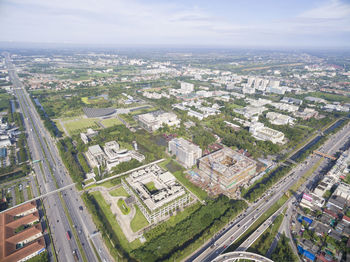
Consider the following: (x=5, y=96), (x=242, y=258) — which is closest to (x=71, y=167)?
(x=242, y=258)

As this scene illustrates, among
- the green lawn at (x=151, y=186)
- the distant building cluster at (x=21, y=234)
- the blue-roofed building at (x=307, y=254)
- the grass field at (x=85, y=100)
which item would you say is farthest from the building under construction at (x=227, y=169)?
the grass field at (x=85, y=100)

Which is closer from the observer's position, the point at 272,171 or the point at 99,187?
the point at 99,187

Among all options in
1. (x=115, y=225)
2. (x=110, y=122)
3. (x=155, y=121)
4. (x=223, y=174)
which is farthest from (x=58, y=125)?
(x=223, y=174)

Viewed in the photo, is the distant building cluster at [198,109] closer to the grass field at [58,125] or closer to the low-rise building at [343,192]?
the grass field at [58,125]

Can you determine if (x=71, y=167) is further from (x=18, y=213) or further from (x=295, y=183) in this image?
(x=295, y=183)

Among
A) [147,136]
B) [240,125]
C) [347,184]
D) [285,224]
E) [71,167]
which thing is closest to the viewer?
[285,224]

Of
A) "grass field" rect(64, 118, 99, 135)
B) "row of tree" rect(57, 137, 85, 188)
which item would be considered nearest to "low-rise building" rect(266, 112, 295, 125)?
"grass field" rect(64, 118, 99, 135)

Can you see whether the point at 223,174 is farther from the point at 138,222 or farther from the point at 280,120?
the point at 280,120
